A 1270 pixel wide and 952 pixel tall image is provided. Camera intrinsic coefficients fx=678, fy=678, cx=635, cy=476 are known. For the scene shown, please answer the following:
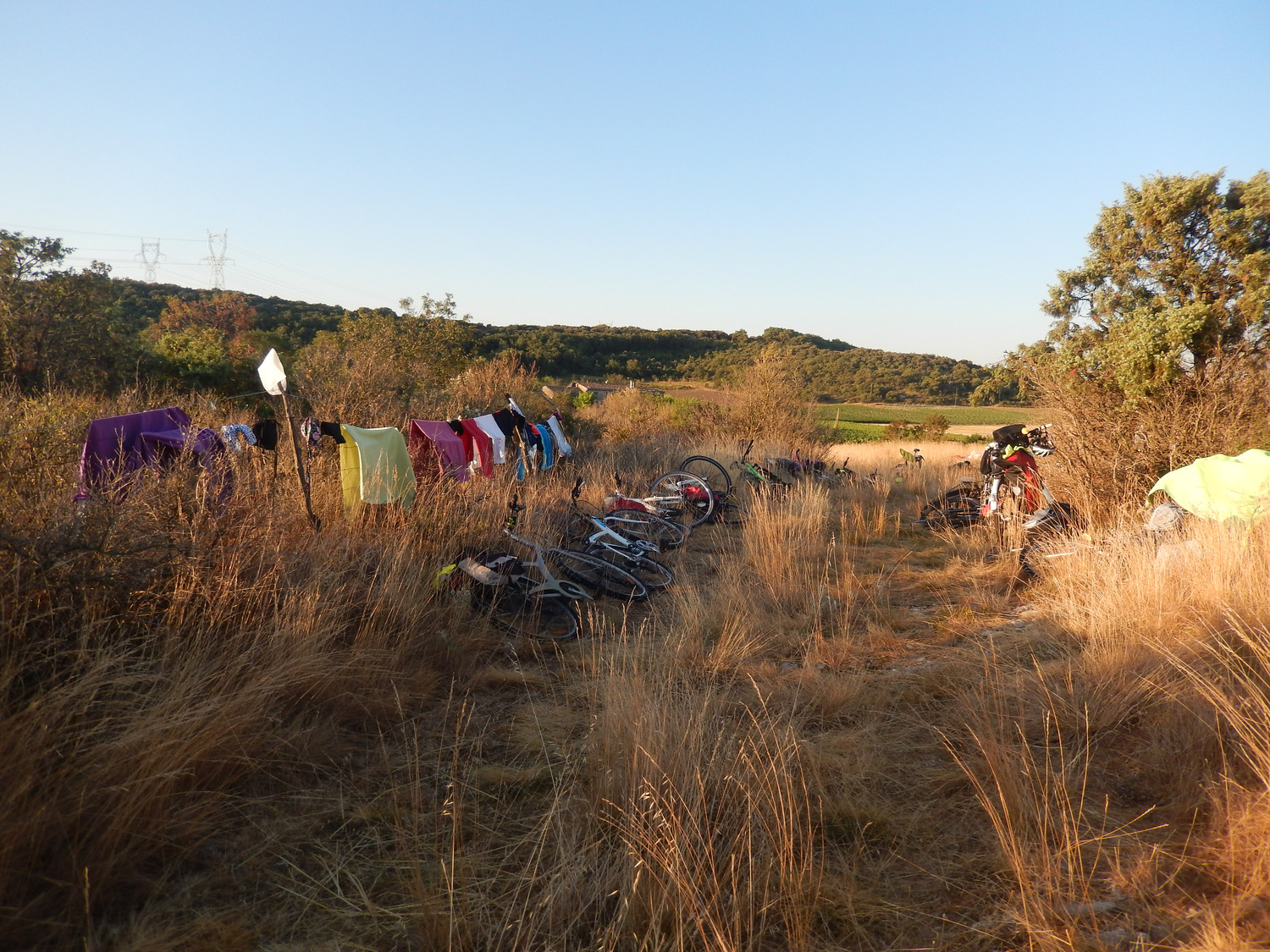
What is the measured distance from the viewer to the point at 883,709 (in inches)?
133

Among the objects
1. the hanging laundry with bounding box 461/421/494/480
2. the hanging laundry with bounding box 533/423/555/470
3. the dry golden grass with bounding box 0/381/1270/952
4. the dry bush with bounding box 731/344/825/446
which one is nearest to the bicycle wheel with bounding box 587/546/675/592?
the hanging laundry with bounding box 461/421/494/480

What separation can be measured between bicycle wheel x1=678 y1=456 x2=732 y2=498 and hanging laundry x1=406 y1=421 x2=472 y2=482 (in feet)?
13.5

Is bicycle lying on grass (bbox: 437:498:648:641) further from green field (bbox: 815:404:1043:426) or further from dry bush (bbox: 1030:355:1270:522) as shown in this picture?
green field (bbox: 815:404:1043:426)

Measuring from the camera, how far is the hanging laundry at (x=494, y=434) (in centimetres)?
701

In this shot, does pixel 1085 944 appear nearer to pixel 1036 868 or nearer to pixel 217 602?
pixel 1036 868

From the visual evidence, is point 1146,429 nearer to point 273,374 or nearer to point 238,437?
point 273,374

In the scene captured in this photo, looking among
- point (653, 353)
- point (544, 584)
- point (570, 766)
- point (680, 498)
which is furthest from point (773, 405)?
point (653, 353)

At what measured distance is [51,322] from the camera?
481 inches

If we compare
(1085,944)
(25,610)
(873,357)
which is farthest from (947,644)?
(873,357)

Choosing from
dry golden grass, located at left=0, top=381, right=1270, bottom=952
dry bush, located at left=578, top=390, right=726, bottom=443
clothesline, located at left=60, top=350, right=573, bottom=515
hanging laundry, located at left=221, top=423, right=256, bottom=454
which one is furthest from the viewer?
dry bush, located at left=578, top=390, right=726, bottom=443

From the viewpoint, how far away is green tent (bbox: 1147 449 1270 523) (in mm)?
4328

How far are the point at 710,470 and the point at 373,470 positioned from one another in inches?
269

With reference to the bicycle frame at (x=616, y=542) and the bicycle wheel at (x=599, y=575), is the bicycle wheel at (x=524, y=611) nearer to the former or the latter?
the bicycle wheel at (x=599, y=575)

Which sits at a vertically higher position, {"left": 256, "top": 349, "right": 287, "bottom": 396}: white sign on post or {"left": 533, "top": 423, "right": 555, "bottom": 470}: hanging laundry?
{"left": 256, "top": 349, "right": 287, "bottom": 396}: white sign on post
